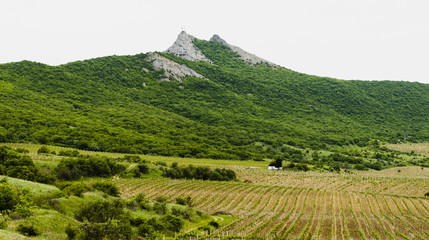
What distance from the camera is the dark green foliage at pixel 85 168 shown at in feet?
143

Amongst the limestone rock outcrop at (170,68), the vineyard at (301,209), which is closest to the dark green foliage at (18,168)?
the vineyard at (301,209)

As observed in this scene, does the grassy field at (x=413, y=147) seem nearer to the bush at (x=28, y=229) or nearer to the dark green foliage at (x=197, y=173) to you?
the dark green foliage at (x=197, y=173)

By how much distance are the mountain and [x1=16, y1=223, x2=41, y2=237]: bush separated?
192 feet

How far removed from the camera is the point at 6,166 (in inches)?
1401

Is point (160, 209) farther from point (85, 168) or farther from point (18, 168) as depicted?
point (85, 168)

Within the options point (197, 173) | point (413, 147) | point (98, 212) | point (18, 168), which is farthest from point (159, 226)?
point (413, 147)

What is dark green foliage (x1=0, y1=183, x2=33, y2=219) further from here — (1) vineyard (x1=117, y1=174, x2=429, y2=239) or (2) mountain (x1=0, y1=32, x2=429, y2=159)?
(2) mountain (x1=0, y1=32, x2=429, y2=159)

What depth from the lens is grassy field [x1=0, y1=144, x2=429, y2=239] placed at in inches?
1136

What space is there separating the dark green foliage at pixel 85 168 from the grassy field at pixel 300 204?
9.19 ft

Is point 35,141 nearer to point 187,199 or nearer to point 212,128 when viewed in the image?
point 187,199

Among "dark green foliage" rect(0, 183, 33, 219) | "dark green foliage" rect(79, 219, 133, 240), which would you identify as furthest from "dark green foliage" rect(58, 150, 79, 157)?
"dark green foliage" rect(79, 219, 133, 240)

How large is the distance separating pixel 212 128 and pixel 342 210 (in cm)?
8730

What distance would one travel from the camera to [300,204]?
42.7m

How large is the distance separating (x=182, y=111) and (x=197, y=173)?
83015mm
